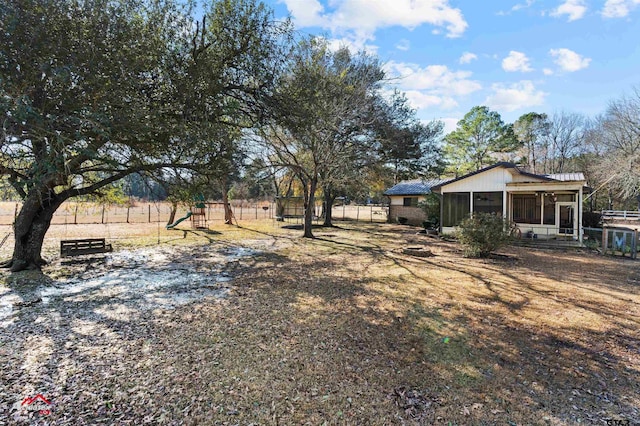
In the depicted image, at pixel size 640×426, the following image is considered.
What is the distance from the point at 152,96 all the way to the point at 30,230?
16.8ft

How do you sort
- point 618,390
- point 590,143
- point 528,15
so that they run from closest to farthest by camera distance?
point 618,390 → point 528,15 → point 590,143

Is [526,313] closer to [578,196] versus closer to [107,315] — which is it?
[107,315]

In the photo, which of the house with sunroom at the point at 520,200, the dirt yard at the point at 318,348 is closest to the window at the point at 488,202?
the house with sunroom at the point at 520,200

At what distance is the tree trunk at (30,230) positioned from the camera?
8.05m

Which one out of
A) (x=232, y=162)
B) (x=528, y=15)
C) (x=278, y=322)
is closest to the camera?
(x=278, y=322)

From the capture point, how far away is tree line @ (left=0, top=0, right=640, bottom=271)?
468 centimetres

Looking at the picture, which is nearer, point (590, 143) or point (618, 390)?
point (618, 390)

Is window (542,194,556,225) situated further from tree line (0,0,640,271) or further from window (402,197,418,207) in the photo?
window (402,197,418,207)

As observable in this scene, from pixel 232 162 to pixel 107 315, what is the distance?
5.08m

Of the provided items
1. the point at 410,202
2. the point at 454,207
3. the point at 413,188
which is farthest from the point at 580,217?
the point at 413,188

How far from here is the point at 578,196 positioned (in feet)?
44.4

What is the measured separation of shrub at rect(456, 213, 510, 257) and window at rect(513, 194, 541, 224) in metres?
6.93

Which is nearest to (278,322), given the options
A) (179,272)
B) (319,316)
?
(319,316)

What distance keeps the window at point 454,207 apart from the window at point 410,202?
340 inches
